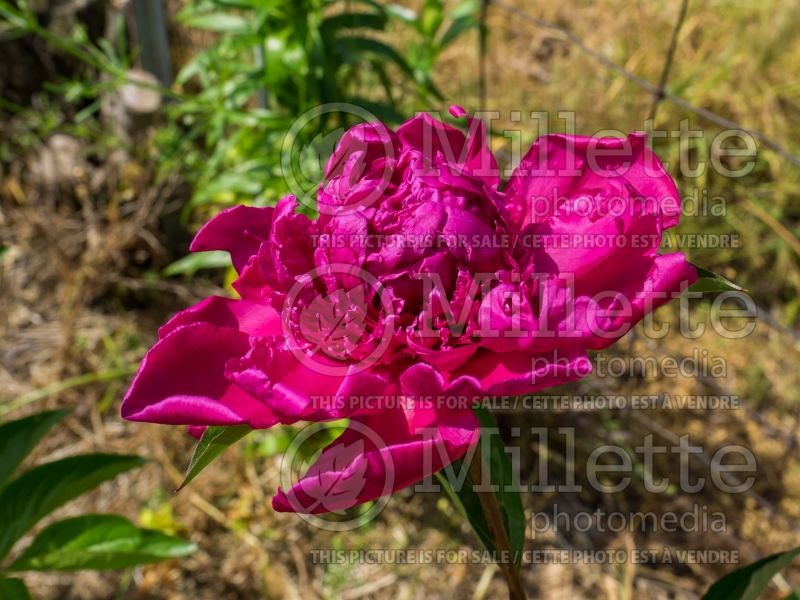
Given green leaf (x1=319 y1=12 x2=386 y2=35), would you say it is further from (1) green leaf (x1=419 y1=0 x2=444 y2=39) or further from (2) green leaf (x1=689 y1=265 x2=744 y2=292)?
(2) green leaf (x1=689 y1=265 x2=744 y2=292)

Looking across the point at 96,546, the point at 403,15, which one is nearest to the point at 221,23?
the point at 403,15

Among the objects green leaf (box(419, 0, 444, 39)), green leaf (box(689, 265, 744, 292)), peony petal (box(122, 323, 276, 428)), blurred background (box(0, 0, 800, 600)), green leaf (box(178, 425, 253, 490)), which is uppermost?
green leaf (box(419, 0, 444, 39))

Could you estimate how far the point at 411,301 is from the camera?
0.59 meters

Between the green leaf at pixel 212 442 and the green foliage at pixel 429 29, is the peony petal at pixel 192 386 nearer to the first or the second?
the green leaf at pixel 212 442

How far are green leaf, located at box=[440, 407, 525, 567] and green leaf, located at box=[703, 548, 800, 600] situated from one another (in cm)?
20

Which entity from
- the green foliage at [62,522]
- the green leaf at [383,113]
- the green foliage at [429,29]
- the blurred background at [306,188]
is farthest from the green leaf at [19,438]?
the green foliage at [429,29]

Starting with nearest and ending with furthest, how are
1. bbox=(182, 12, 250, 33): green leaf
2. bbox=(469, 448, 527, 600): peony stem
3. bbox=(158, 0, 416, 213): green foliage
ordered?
bbox=(469, 448, 527, 600): peony stem → bbox=(158, 0, 416, 213): green foliage → bbox=(182, 12, 250, 33): green leaf

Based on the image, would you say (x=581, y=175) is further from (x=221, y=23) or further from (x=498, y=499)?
(x=221, y=23)

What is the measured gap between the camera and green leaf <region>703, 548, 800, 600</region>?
27.5 inches

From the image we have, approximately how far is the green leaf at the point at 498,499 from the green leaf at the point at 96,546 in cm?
49

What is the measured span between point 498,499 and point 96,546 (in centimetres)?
57

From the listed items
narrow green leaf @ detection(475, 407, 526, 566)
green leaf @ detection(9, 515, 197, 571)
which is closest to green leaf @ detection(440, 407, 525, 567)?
narrow green leaf @ detection(475, 407, 526, 566)

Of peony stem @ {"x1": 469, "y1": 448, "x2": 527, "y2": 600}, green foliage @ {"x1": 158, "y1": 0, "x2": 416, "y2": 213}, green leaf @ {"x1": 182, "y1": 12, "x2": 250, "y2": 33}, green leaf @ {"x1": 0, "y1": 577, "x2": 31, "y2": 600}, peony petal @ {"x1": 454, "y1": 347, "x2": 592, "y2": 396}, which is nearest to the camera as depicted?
peony petal @ {"x1": 454, "y1": 347, "x2": 592, "y2": 396}

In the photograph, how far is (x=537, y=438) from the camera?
1.83 metres
